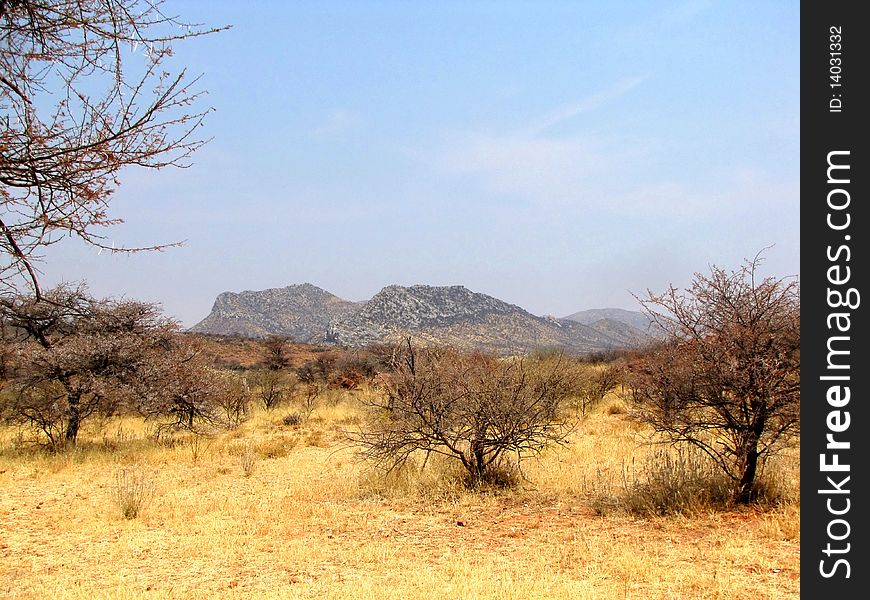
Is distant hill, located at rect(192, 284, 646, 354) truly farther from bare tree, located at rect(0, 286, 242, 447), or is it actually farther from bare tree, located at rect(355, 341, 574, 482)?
bare tree, located at rect(355, 341, 574, 482)

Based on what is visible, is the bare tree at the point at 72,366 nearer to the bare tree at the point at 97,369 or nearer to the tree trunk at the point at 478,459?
the bare tree at the point at 97,369

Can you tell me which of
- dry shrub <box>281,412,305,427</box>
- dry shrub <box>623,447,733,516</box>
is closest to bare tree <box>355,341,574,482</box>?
dry shrub <box>623,447,733,516</box>

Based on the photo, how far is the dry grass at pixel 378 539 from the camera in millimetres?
5672

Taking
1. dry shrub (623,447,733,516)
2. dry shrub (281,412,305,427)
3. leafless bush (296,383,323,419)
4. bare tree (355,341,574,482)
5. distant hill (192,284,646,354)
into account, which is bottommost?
dry shrub (281,412,305,427)

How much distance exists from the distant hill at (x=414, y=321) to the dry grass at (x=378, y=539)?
46.8 metres

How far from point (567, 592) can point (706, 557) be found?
188 cm

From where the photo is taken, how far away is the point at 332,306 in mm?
109188

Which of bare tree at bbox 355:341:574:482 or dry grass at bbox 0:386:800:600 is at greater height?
bare tree at bbox 355:341:574:482

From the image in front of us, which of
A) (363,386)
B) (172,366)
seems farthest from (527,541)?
(363,386)

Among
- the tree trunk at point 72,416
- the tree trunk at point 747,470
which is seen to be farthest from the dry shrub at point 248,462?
the tree trunk at point 747,470

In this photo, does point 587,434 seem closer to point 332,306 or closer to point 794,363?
point 794,363

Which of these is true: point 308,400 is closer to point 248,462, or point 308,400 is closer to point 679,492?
point 248,462

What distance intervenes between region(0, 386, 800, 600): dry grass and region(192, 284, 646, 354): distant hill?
46.8 meters

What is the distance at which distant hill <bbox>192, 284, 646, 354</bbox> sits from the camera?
232ft
